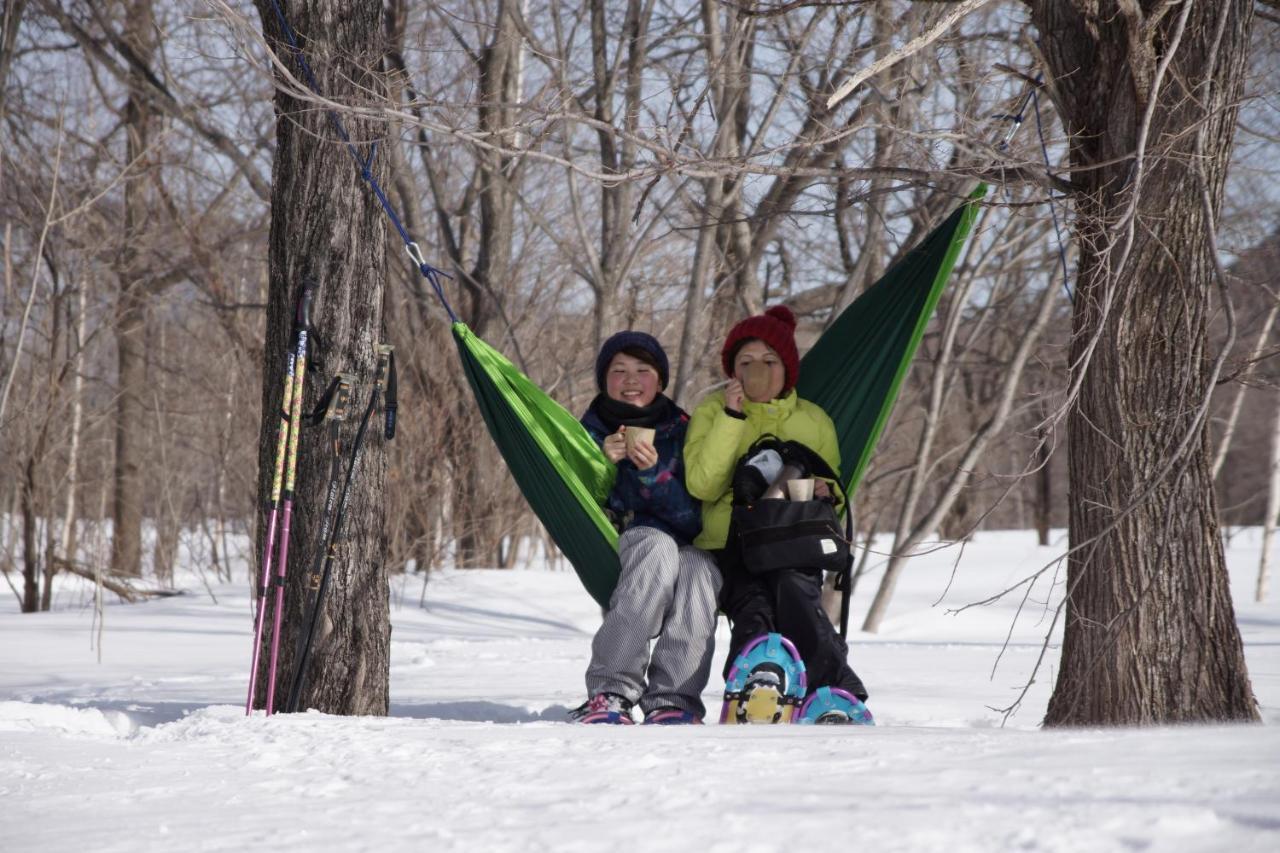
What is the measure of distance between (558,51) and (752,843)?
19.6 feet

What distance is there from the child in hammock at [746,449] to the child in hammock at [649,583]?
8cm

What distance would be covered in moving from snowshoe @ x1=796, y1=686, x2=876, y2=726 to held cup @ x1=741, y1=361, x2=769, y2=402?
2.86 ft

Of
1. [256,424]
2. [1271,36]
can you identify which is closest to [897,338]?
[1271,36]

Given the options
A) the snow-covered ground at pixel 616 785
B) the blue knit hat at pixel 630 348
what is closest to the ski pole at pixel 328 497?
the snow-covered ground at pixel 616 785

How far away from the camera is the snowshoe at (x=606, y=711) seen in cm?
304

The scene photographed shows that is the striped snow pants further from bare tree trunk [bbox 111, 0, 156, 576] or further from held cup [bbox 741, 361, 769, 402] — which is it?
bare tree trunk [bbox 111, 0, 156, 576]

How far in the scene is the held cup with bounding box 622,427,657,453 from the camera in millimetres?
3416

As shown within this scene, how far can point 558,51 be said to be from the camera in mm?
6777

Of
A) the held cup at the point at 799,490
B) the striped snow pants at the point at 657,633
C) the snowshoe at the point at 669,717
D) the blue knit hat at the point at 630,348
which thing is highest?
the blue knit hat at the point at 630,348

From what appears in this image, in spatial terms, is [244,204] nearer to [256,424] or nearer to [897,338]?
[256,424]

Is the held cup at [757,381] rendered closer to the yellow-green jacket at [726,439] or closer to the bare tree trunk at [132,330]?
the yellow-green jacket at [726,439]

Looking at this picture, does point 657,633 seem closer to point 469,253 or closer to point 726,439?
point 726,439

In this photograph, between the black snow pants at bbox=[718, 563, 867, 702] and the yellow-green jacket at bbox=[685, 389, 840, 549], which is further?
the yellow-green jacket at bbox=[685, 389, 840, 549]

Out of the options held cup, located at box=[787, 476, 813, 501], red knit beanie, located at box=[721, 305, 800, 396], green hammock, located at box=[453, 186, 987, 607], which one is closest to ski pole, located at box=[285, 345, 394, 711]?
green hammock, located at box=[453, 186, 987, 607]
